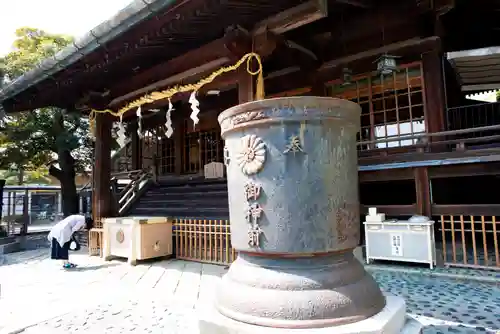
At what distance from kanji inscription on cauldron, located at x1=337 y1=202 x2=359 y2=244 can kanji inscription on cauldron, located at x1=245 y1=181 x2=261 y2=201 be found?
0.58m

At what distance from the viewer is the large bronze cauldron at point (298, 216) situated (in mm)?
2117

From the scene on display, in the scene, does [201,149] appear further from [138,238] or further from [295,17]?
[295,17]

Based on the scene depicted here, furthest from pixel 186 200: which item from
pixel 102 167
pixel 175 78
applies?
pixel 175 78

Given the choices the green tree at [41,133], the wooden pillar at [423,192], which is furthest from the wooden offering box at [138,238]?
the green tree at [41,133]

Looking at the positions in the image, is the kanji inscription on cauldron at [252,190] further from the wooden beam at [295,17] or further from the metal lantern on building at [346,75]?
the metal lantern on building at [346,75]

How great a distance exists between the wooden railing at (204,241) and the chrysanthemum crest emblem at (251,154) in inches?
163

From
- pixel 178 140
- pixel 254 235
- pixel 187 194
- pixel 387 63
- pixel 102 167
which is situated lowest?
pixel 254 235

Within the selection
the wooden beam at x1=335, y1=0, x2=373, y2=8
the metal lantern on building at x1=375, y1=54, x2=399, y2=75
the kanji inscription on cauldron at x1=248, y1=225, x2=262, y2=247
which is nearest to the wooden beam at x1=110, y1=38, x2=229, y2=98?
the wooden beam at x1=335, y1=0, x2=373, y2=8

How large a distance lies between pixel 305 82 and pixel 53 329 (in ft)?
22.8

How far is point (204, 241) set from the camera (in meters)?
6.81

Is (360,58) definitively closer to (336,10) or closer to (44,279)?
(336,10)

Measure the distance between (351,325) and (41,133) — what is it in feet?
45.5

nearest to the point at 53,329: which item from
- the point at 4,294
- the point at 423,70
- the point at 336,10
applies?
the point at 4,294

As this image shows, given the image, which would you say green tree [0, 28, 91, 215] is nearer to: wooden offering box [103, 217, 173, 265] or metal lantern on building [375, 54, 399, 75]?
wooden offering box [103, 217, 173, 265]
